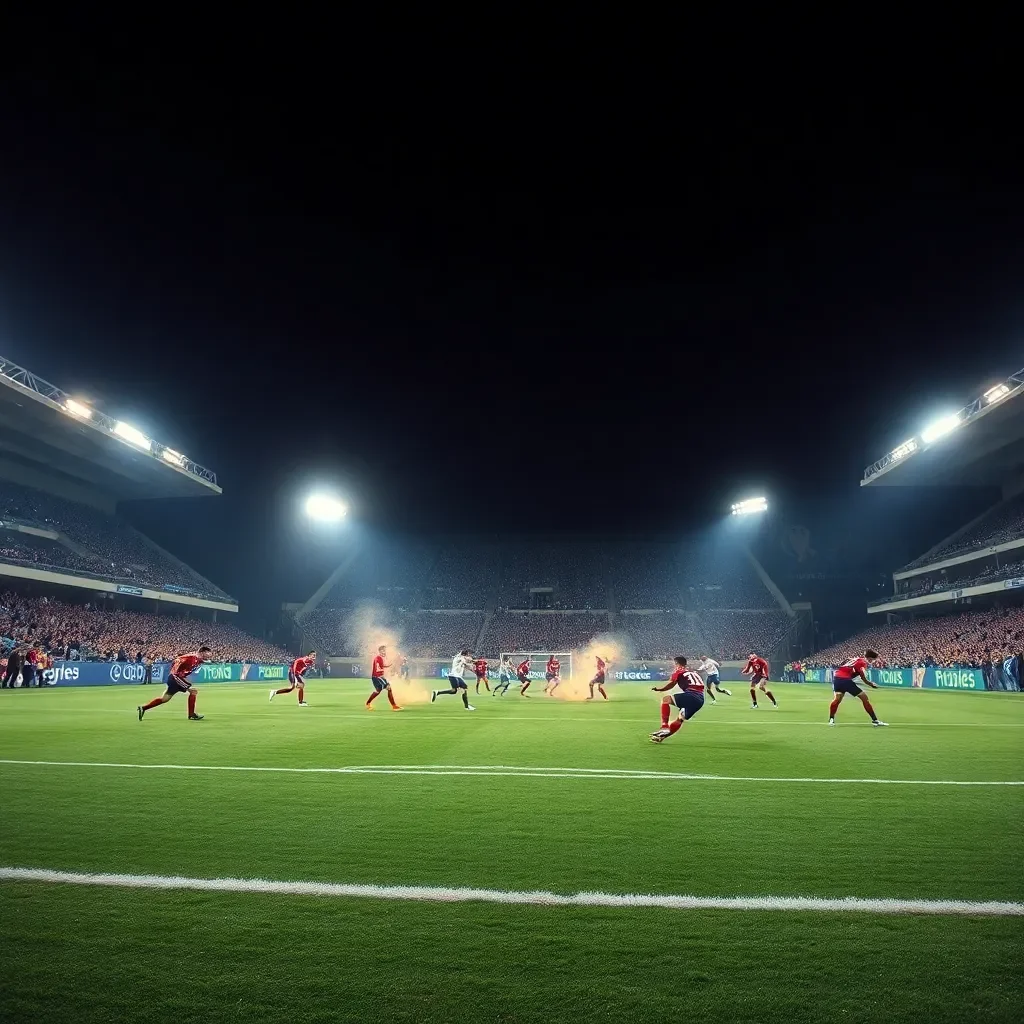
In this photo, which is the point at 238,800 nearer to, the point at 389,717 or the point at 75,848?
the point at 75,848

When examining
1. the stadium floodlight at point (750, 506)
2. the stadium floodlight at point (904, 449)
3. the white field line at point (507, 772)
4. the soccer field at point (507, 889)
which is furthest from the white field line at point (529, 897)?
the stadium floodlight at point (750, 506)

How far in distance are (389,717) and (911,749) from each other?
1193 centimetres

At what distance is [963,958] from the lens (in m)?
3.58

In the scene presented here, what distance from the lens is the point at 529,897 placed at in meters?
4.47

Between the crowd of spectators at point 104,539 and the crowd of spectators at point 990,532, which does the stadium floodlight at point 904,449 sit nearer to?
the crowd of spectators at point 990,532

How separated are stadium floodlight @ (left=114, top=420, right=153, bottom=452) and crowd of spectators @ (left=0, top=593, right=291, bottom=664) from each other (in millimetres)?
11467

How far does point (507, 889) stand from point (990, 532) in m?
58.4

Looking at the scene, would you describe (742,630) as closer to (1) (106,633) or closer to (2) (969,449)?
(2) (969,449)

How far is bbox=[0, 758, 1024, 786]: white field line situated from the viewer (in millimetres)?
8789

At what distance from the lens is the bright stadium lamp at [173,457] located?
173 ft

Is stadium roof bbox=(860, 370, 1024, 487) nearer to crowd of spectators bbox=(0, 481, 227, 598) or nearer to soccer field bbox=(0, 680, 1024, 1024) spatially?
soccer field bbox=(0, 680, 1024, 1024)

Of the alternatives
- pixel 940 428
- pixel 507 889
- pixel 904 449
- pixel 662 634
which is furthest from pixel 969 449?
pixel 507 889

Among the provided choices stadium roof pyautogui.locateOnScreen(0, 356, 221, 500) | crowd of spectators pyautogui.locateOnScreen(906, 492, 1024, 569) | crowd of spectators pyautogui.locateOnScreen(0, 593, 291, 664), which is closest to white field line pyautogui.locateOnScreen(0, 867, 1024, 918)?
crowd of spectators pyautogui.locateOnScreen(0, 593, 291, 664)

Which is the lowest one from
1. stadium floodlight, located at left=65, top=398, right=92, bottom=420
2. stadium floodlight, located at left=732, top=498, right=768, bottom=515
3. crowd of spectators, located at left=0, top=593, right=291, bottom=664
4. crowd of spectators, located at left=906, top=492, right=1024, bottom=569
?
crowd of spectators, located at left=0, top=593, right=291, bottom=664
